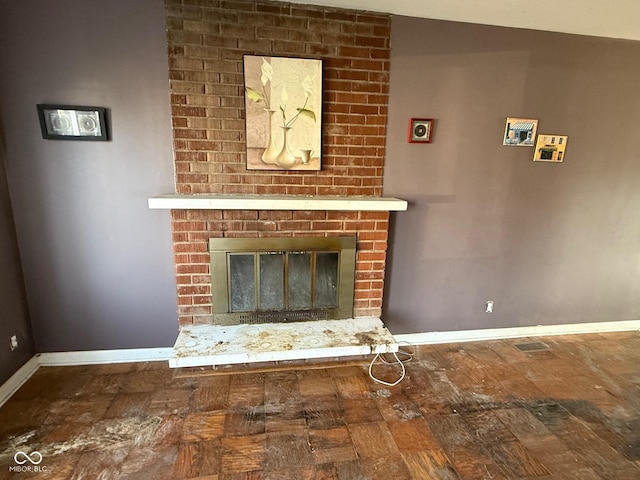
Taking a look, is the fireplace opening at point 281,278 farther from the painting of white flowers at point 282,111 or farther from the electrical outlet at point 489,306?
the electrical outlet at point 489,306

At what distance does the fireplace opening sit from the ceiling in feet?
5.13

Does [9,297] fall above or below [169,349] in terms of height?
above

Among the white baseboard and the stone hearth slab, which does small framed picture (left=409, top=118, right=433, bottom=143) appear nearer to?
the stone hearth slab

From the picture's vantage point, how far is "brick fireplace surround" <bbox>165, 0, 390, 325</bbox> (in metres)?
2.12

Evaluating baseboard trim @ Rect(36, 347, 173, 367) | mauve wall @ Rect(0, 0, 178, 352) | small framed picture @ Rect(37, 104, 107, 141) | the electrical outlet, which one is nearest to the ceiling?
mauve wall @ Rect(0, 0, 178, 352)

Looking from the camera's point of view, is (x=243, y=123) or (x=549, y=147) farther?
(x=549, y=147)

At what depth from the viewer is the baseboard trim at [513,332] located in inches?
110

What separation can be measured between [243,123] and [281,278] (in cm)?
110

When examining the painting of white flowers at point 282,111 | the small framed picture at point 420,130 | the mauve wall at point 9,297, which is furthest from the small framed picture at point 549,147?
the mauve wall at point 9,297

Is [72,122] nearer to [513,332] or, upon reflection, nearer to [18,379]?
[18,379]

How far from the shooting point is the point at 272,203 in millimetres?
2148

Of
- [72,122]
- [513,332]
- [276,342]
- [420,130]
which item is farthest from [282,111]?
[513,332]

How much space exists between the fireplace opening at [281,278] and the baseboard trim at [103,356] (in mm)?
535

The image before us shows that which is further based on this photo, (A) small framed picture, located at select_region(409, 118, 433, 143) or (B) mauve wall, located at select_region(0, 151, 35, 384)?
(A) small framed picture, located at select_region(409, 118, 433, 143)
